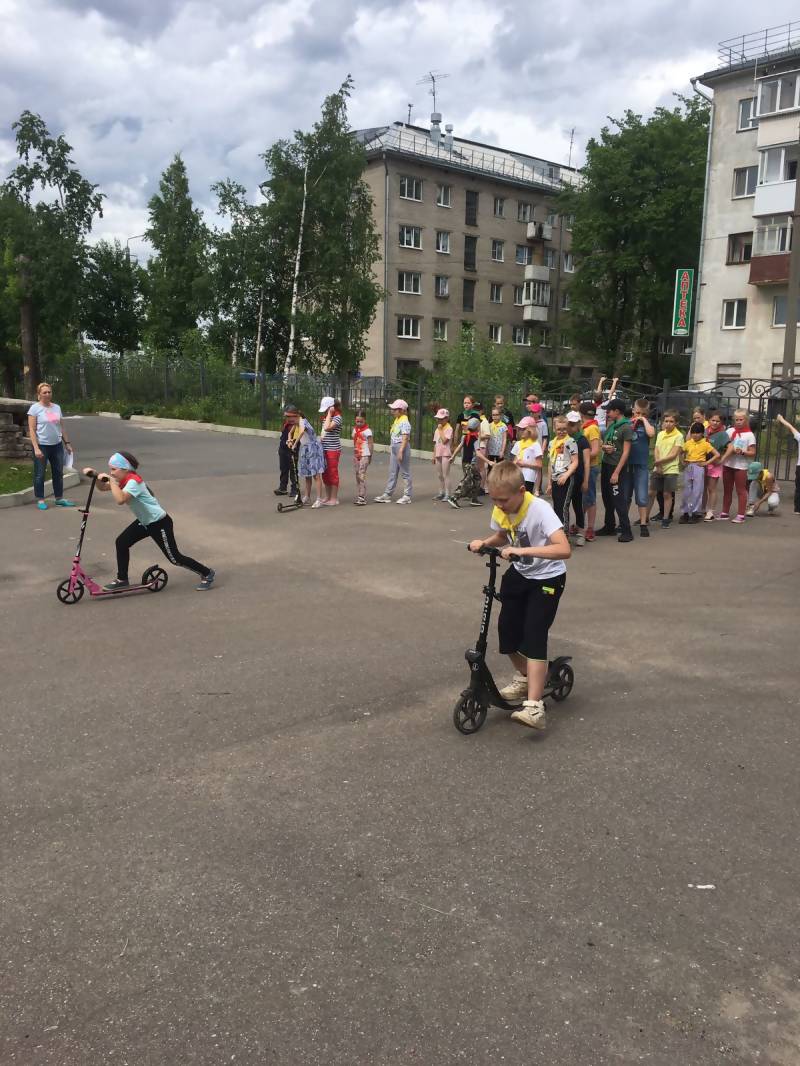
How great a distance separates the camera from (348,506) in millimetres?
14266

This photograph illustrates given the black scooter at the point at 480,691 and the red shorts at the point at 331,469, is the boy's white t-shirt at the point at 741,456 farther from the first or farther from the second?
the black scooter at the point at 480,691

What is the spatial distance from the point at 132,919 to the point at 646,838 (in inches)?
88.2

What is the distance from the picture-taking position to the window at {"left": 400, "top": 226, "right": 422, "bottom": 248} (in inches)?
2180

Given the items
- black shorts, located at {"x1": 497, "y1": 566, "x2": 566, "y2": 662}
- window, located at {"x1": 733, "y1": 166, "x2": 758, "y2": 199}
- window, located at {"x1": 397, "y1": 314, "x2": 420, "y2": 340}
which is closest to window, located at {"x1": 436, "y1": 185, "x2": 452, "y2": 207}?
window, located at {"x1": 397, "y1": 314, "x2": 420, "y2": 340}

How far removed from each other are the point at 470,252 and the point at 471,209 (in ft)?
9.57

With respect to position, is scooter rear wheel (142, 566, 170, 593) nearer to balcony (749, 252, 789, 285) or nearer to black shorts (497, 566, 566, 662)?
black shorts (497, 566, 566, 662)

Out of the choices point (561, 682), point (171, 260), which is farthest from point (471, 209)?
point (561, 682)

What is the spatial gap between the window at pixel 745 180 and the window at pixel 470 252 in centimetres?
2031

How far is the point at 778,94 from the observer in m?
39.6

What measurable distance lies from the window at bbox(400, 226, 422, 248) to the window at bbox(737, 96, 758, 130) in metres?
20.7

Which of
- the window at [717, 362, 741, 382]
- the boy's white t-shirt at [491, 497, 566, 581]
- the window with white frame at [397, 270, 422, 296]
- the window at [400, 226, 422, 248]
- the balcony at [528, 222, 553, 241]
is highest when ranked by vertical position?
the balcony at [528, 222, 553, 241]

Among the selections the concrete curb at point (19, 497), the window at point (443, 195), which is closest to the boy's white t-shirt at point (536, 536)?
the concrete curb at point (19, 497)

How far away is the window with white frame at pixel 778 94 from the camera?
1542 inches

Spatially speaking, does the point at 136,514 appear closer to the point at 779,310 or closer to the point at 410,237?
the point at 779,310
